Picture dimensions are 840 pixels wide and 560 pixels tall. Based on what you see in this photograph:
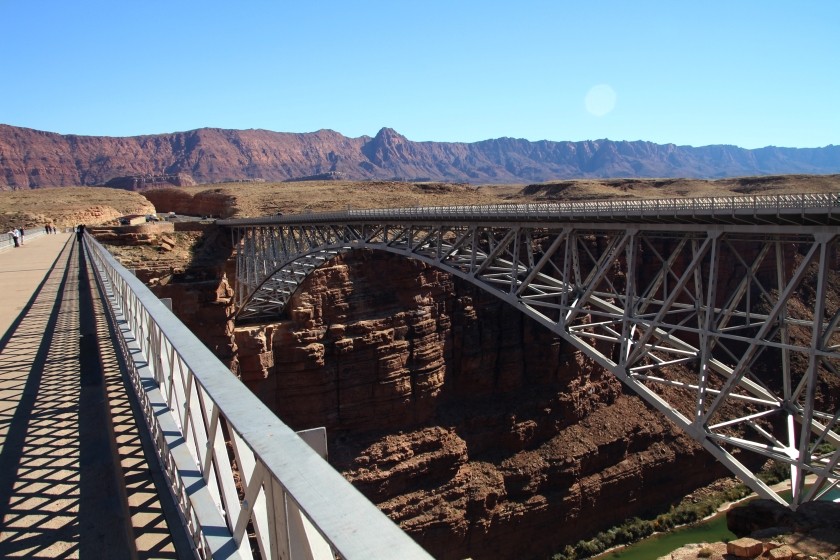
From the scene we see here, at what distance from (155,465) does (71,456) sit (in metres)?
0.76

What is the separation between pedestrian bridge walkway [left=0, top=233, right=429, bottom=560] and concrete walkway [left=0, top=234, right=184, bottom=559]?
0.01 meters

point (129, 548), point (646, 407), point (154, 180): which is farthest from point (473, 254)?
point (154, 180)

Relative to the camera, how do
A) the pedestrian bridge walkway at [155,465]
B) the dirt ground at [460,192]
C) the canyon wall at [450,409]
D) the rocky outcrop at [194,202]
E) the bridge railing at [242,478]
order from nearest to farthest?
the bridge railing at [242,478], the pedestrian bridge walkway at [155,465], the canyon wall at [450,409], the dirt ground at [460,192], the rocky outcrop at [194,202]

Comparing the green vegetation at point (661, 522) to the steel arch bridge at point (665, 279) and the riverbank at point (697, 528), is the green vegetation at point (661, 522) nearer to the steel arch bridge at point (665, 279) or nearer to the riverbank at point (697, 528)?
the riverbank at point (697, 528)

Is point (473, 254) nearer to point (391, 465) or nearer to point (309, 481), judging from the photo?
point (391, 465)

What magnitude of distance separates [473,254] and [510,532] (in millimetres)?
15904

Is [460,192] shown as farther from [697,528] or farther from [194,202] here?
[697,528]

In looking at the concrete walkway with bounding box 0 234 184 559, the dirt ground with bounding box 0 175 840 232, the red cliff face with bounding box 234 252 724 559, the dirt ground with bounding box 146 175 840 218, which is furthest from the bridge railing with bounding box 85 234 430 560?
the dirt ground with bounding box 146 175 840 218

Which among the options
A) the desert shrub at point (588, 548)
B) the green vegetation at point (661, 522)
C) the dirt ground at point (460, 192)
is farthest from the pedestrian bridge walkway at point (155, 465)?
the dirt ground at point (460, 192)

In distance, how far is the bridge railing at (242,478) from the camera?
5.31 ft

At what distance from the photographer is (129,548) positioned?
10.3 feet

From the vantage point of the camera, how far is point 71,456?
4441mm

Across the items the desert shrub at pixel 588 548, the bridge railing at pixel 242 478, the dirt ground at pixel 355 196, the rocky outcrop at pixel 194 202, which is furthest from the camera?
the rocky outcrop at pixel 194 202

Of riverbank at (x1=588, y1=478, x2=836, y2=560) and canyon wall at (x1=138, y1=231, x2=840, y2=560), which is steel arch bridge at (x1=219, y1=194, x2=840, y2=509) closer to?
canyon wall at (x1=138, y1=231, x2=840, y2=560)
